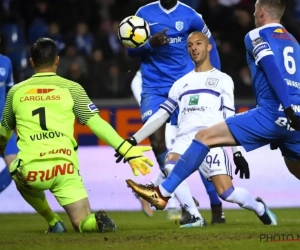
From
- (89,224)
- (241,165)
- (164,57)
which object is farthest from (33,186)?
(164,57)

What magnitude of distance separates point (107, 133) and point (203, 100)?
4.86ft

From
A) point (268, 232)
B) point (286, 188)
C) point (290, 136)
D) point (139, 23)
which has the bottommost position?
point (286, 188)

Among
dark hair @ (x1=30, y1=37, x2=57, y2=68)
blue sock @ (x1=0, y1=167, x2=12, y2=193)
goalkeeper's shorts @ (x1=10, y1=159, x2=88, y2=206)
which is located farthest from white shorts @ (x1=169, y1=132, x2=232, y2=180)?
blue sock @ (x1=0, y1=167, x2=12, y2=193)

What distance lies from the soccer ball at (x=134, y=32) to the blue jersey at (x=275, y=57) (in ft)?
7.24

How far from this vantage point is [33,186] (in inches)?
300

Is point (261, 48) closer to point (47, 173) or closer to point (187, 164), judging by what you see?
point (187, 164)

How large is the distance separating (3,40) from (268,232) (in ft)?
28.4

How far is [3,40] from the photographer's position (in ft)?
49.6

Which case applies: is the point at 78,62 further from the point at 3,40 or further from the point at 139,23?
the point at 139,23

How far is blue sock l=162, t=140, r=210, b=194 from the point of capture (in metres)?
7.59

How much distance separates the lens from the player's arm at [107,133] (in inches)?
292

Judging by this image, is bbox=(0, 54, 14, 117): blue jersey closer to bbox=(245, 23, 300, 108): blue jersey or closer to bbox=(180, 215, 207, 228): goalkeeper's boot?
bbox=(180, 215, 207, 228): goalkeeper's boot

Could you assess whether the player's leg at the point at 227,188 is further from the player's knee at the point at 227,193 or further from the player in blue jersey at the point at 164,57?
the player in blue jersey at the point at 164,57

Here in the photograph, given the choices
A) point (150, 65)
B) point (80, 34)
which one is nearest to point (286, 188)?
point (150, 65)
